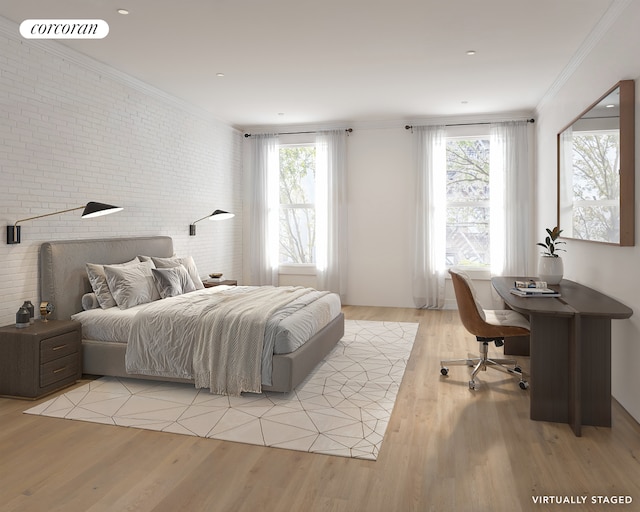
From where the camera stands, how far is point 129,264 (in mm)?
4777

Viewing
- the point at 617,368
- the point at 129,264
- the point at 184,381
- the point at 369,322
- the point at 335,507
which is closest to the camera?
the point at 335,507

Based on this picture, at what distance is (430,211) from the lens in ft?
23.6

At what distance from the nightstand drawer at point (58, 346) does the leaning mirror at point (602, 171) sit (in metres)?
4.03

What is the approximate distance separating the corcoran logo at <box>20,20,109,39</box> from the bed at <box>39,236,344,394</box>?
167 cm

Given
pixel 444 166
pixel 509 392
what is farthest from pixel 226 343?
pixel 444 166

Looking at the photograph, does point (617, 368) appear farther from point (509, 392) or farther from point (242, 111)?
point (242, 111)

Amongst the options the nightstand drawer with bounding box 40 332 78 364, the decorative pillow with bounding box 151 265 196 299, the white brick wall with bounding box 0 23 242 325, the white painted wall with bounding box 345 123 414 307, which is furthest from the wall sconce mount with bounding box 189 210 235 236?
the nightstand drawer with bounding box 40 332 78 364

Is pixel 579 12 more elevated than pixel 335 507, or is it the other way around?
pixel 579 12

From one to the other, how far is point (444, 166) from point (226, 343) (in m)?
4.78

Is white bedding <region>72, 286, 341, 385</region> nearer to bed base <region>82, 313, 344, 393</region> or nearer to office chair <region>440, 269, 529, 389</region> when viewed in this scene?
bed base <region>82, 313, 344, 393</region>

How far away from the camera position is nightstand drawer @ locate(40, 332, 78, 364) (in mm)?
3574

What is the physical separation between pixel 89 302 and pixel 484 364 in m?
3.45

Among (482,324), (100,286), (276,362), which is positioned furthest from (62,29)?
(482,324)

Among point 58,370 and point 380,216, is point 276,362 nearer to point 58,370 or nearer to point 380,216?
point 58,370
